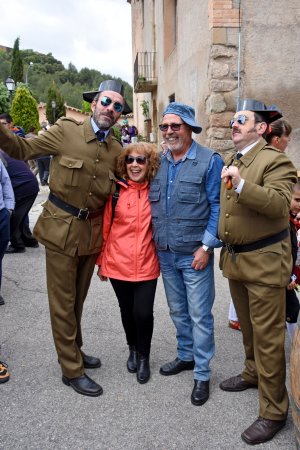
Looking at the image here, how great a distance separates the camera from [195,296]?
2.89 meters

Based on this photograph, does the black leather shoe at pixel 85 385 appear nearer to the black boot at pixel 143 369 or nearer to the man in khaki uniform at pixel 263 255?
the black boot at pixel 143 369

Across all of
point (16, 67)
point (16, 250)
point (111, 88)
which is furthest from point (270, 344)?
point (16, 67)

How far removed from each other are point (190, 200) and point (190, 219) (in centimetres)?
13

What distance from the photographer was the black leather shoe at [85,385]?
2.95m

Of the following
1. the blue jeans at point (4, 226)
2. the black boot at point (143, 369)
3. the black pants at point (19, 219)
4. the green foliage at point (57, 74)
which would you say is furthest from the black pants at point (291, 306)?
the green foliage at point (57, 74)

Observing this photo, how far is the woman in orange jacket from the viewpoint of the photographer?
9.73 feet

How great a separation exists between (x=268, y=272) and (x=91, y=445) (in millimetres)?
1422

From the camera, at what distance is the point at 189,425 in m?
2.63

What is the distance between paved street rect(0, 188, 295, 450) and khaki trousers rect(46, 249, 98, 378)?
0.73 feet

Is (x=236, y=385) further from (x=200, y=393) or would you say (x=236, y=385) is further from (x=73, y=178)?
(x=73, y=178)

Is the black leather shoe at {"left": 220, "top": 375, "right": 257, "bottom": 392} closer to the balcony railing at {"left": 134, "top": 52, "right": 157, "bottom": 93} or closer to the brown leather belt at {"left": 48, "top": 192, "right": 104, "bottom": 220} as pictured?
the brown leather belt at {"left": 48, "top": 192, "right": 104, "bottom": 220}

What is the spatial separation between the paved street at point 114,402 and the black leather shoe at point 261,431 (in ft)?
0.14

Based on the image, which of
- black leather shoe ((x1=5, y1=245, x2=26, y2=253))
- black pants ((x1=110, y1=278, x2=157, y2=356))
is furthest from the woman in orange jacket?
black leather shoe ((x1=5, y1=245, x2=26, y2=253))

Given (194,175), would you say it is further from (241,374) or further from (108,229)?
(241,374)
